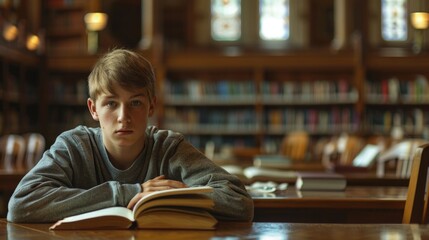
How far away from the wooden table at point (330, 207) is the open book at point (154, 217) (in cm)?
78

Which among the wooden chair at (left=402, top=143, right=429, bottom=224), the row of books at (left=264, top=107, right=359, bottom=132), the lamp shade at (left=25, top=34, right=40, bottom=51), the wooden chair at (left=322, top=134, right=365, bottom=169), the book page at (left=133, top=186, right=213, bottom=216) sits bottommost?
the row of books at (left=264, top=107, right=359, bottom=132)

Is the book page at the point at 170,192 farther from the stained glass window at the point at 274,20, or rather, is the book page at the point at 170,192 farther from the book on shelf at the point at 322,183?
the stained glass window at the point at 274,20

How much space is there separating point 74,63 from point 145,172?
8.57 metres

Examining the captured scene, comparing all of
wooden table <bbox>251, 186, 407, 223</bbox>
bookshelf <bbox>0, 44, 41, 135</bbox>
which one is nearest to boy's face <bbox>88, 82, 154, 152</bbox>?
wooden table <bbox>251, 186, 407, 223</bbox>

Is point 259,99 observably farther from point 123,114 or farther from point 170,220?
point 170,220

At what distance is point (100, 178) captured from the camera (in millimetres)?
2021

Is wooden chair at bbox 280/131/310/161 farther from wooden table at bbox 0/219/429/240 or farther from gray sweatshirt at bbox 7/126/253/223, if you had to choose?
wooden table at bbox 0/219/429/240

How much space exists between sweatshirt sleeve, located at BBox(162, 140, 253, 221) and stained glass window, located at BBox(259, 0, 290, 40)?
13088 millimetres

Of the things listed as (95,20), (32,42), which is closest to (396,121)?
(95,20)

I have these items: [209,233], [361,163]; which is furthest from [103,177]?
[361,163]

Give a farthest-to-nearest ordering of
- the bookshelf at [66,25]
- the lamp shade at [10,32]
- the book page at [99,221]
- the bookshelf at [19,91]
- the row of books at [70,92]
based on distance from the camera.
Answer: the bookshelf at [66,25] < the row of books at [70,92] < the bookshelf at [19,91] < the lamp shade at [10,32] < the book page at [99,221]

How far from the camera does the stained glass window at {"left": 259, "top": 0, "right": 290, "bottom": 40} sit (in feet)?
49.2

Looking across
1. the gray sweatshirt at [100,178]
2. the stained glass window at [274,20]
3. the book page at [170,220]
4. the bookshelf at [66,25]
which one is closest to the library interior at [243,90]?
the bookshelf at [66,25]

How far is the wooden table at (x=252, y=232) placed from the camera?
1550 millimetres
